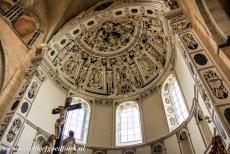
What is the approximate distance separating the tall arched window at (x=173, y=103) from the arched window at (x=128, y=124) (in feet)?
6.49

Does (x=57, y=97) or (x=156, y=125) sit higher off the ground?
(x=57, y=97)

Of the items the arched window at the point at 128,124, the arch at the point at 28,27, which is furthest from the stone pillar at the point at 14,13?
A: the arched window at the point at 128,124

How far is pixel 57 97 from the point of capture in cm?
1470

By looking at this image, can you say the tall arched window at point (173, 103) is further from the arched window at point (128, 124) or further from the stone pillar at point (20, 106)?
the stone pillar at point (20, 106)

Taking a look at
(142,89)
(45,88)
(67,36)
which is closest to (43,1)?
(67,36)

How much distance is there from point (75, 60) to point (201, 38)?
9.94 metres

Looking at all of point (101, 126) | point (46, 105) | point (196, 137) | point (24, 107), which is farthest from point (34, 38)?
point (196, 137)

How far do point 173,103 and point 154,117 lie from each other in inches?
54.6

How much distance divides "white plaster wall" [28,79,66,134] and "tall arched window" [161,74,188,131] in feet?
21.2

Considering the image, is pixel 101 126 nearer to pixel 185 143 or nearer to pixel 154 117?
pixel 154 117

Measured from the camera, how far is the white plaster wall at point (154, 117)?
13.0 m

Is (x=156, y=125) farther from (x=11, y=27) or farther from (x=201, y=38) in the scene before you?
(x=11, y=27)

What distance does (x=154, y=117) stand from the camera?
1381 cm

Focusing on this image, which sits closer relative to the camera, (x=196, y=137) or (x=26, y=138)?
(x=196, y=137)
